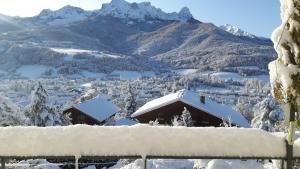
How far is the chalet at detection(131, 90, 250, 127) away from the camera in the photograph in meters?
39.2

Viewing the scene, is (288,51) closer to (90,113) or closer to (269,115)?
(269,115)

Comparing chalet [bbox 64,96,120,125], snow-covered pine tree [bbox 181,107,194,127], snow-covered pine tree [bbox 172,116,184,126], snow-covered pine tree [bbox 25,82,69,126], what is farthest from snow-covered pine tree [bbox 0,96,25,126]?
chalet [bbox 64,96,120,125]

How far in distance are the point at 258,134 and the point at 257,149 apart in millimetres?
113

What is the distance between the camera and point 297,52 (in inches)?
121

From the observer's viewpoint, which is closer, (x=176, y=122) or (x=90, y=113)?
(x=176, y=122)

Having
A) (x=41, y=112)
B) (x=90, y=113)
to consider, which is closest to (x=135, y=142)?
(x=41, y=112)

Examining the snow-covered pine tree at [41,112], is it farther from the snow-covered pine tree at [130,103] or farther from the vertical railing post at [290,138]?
the snow-covered pine tree at [130,103]

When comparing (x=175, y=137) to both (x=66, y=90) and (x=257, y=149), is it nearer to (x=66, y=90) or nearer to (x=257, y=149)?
(x=257, y=149)

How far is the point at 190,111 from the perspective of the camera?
40094mm

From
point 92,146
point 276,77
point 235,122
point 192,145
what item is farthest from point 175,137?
point 235,122

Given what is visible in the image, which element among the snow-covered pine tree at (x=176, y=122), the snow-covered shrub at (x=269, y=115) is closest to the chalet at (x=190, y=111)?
the snow-covered pine tree at (x=176, y=122)

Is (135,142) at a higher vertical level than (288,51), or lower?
lower

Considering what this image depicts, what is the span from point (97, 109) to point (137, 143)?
47563 mm

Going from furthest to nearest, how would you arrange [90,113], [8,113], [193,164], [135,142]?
[90,113] < [8,113] < [193,164] < [135,142]
